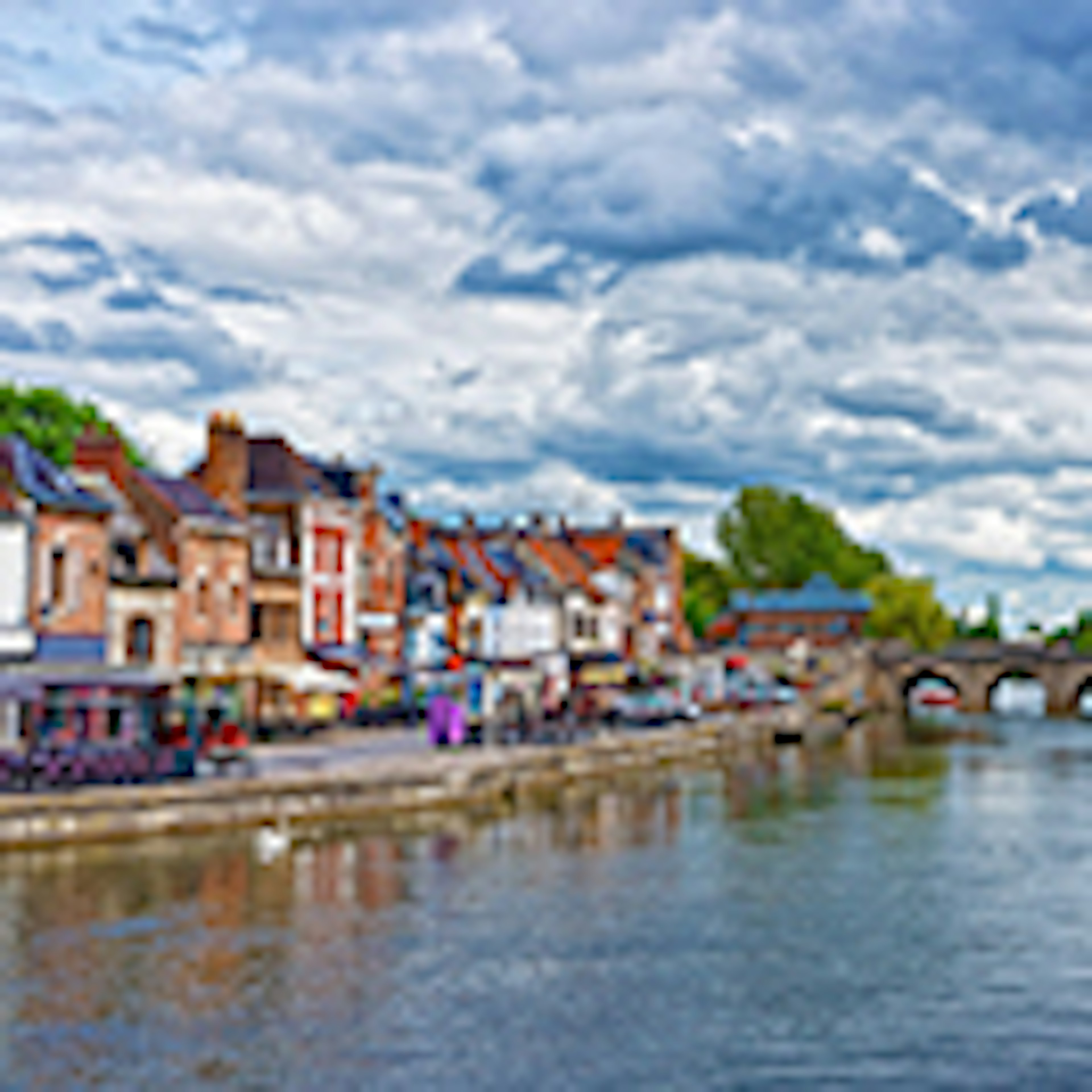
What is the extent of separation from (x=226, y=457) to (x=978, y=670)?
12052 centimetres

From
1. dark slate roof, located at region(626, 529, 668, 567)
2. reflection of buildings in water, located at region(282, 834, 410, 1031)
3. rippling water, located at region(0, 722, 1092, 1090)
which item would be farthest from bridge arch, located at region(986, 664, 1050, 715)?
reflection of buildings in water, located at region(282, 834, 410, 1031)

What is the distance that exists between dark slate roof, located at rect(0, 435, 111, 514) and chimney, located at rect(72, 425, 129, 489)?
31.3 feet

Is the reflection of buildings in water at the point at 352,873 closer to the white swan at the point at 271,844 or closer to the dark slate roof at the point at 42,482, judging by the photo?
the white swan at the point at 271,844

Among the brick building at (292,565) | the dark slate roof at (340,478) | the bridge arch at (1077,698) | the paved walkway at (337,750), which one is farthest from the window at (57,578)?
the bridge arch at (1077,698)

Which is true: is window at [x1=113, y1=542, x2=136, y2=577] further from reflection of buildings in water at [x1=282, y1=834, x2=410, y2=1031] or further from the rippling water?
reflection of buildings in water at [x1=282, y1=834, x2=410, y2=1031]

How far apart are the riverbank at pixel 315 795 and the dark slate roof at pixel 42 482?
1122cm

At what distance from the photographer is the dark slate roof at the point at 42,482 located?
55781mm

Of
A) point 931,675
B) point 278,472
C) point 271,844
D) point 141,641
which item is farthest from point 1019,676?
point 271,844

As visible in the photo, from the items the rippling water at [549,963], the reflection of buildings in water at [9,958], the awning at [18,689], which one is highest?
the awning at [18,689]

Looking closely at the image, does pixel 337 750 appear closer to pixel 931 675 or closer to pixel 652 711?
pixel 652 711

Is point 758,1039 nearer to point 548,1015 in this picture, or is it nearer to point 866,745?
point 548,1015

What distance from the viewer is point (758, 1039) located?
95.3 ft

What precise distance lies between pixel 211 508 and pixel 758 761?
3906cm

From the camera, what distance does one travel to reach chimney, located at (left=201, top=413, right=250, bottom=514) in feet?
246
